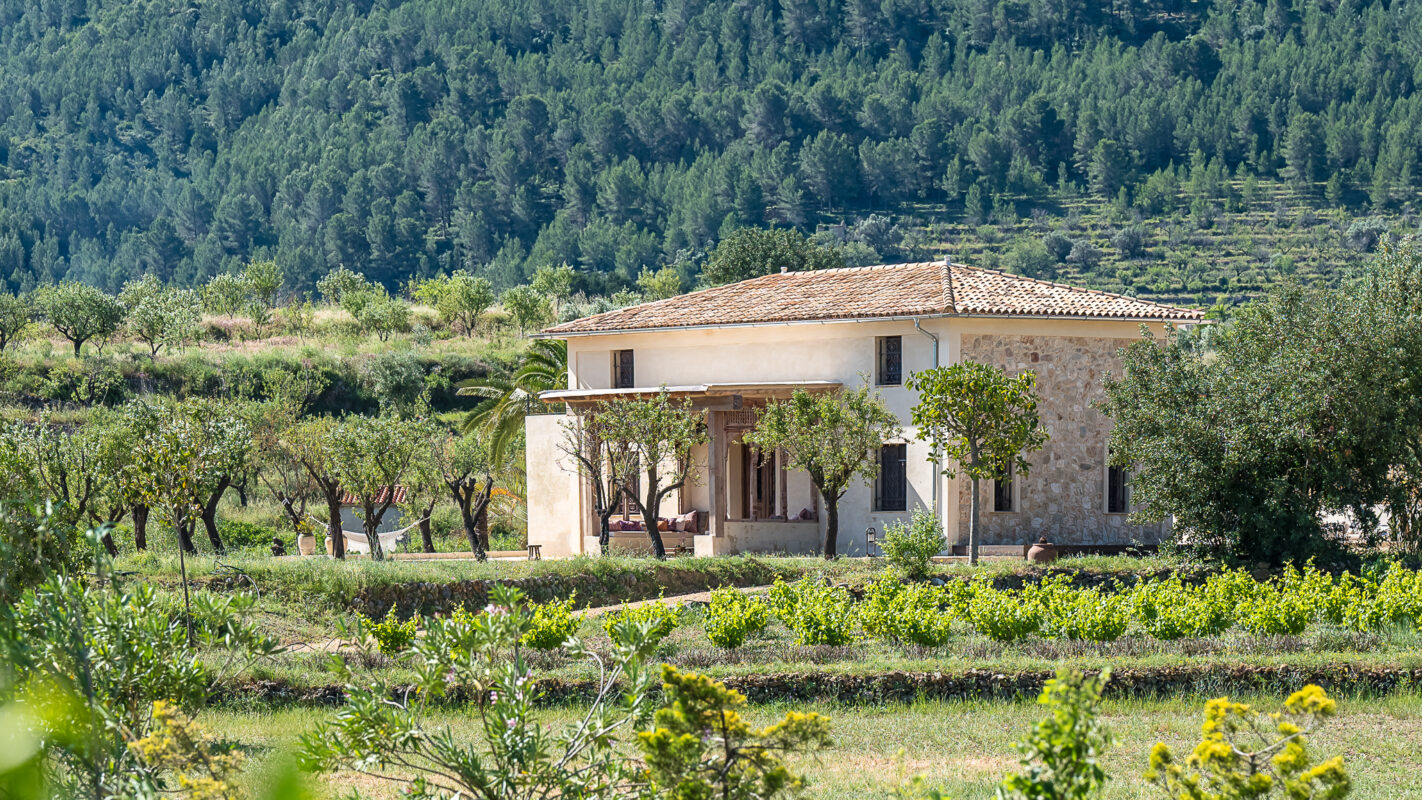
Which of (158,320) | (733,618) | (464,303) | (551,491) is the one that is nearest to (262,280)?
(464,303)

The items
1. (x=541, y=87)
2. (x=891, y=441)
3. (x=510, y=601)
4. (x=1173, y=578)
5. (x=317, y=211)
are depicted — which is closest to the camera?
(x=510, y=601)

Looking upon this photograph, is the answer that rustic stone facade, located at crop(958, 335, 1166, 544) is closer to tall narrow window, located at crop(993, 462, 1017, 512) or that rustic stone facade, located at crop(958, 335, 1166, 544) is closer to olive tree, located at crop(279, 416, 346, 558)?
tall narrow window, located at crop(993, 462, 1017, 512)

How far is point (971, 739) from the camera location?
30.9ft

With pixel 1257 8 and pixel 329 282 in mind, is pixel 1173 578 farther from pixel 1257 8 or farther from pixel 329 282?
pixel 1257 8

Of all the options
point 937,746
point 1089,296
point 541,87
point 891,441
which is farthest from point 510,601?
point 541,87

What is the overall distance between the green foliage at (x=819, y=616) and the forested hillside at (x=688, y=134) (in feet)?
174

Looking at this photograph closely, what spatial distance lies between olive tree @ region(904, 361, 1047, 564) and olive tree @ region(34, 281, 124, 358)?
33259mm

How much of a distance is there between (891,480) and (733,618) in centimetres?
1137

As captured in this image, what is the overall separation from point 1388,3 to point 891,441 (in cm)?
9301

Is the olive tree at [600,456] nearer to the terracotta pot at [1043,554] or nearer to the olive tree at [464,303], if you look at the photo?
the terracotta pot at [1043,554]

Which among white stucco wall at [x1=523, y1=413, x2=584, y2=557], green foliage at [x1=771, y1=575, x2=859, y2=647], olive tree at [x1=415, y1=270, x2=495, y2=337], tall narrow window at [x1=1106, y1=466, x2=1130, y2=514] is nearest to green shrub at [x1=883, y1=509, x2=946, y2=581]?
green foliage at [x1=771, y1=575, x2=859, y2=647]

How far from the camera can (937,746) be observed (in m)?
9.23

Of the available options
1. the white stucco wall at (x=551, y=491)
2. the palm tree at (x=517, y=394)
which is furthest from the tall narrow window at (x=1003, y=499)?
the palm tree at (x=517, y=394)

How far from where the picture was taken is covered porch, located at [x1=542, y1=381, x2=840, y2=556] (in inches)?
957
